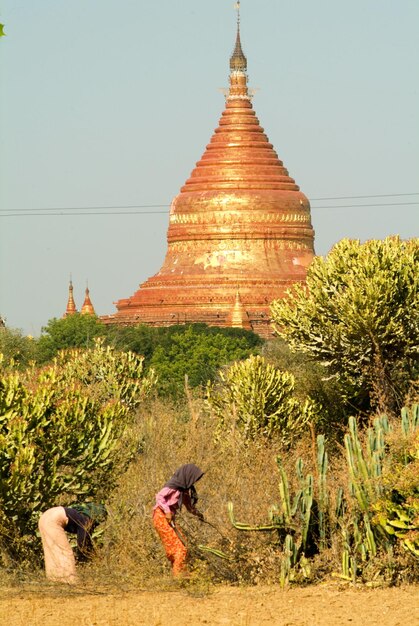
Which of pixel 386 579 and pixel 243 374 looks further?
pixel 243 374

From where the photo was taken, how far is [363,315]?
1000 inches

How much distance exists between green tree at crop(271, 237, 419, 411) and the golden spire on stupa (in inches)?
1676

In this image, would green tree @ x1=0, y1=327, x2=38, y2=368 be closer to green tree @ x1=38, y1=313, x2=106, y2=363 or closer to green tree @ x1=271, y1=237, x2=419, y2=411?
green tree @ x1=38, y1=313, x2=106, y2=363

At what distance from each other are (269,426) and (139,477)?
591cm

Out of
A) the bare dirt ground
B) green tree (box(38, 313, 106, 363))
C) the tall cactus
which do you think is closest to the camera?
the bare dirt ground

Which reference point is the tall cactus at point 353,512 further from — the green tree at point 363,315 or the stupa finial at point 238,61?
the stupa finial at point 238,61

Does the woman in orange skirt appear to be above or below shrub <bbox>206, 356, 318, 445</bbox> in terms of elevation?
below

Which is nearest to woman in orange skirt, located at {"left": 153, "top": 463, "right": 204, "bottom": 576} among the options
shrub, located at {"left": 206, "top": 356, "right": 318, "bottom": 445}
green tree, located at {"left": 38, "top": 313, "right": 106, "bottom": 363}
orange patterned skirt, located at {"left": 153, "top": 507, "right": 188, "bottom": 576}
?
orange patterned skirt, located at {"left": 153, "top": 507, "right": 188, "bottom": 576}

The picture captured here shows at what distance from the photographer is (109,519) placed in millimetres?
18047

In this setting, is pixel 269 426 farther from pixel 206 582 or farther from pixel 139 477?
pixel 206 582

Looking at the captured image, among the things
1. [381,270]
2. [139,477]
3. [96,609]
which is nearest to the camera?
[96,609]

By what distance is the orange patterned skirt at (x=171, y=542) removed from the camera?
1659 centimetres

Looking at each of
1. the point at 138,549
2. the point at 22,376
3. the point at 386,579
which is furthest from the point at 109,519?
the point at 22,376

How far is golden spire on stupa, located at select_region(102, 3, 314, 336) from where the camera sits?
7019 cm
